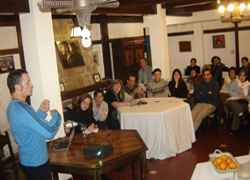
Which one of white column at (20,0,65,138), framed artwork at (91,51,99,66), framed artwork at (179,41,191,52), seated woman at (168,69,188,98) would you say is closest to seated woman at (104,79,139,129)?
seated woman at (168,69,188,98)

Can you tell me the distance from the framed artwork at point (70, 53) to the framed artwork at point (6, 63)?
3.85ft

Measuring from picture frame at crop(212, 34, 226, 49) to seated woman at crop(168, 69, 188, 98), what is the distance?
5393 millimetres

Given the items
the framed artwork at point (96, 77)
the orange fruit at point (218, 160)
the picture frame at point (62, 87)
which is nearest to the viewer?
the orange fruit at point (218, 160)

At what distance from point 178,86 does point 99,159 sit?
3.51m

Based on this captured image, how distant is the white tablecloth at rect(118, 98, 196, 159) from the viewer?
15.7 ft

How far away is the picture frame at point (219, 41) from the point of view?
10.9m

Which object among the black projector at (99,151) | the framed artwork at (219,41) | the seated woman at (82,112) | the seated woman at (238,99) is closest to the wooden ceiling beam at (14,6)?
the seated woman at (82,112)

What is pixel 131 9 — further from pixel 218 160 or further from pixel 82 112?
pixel 218 160

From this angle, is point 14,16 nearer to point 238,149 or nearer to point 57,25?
point 57,25

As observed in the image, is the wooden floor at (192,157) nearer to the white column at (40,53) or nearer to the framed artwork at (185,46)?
the white column at (40,53)

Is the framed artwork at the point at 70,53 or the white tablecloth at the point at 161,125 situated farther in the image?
the framed artwork at the point at 70,53

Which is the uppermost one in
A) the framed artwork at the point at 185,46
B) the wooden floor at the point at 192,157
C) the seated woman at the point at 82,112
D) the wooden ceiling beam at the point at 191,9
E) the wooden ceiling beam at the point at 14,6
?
the wooden ceiling beam at the point at 191,9

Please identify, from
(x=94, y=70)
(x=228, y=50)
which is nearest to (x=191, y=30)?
(x=228, y=50)

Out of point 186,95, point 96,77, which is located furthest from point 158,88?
point 96,77
